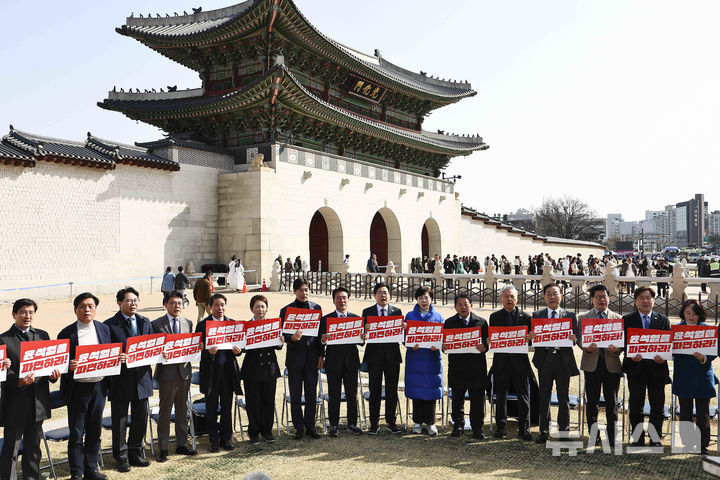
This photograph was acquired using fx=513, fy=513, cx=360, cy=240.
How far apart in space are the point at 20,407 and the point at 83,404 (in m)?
0.53

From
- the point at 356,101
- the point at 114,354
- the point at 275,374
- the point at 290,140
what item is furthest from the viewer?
the point at 356,101

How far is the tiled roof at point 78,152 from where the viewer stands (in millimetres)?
17594

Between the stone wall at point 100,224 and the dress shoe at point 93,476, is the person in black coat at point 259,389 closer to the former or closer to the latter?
the dress shoe at point 93,476

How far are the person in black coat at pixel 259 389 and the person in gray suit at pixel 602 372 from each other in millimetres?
3619

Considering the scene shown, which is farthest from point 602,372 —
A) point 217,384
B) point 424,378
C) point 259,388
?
point 217,384

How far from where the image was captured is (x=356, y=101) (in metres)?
32.1

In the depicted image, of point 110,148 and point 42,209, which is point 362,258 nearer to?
point 110,148

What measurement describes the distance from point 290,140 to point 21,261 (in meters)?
12.7

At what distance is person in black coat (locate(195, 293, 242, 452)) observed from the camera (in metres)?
5.79

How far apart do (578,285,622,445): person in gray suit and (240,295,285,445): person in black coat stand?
3.62m

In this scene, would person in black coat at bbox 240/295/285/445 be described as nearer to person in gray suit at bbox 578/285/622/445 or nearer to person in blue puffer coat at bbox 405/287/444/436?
person in blue puffer coat at bbox 405/287/444/436

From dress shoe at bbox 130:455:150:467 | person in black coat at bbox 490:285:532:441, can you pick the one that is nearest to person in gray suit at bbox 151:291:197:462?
dress shoe at bbox 130:455:150:467

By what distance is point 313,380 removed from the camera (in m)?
6.28

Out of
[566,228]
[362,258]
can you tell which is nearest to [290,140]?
[362,258]
